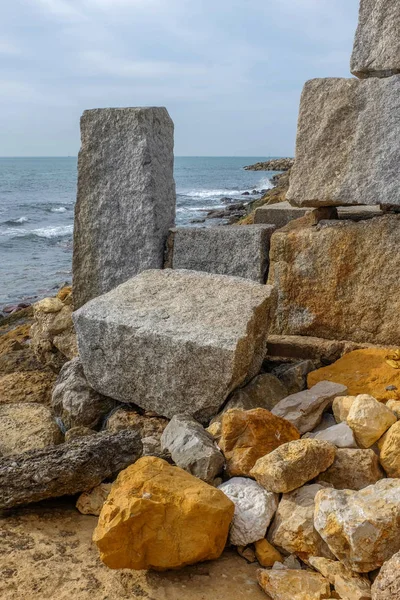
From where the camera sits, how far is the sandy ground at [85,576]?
2.25 m

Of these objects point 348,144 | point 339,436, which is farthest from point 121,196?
point 339,436

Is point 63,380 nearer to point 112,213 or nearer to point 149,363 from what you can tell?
point 149,363

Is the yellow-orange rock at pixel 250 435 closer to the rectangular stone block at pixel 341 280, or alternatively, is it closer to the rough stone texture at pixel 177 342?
the rough stone texture at pixel 177 342

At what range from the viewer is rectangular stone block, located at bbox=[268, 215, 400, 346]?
3604mm

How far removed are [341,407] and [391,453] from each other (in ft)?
1.31

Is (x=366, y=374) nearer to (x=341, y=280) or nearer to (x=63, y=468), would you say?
(x=341, y=280)

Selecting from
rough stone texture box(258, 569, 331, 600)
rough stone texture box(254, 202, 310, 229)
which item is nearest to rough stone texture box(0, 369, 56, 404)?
rough stone texture box(254, 202, 310, 229)

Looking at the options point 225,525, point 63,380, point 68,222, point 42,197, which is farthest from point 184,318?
point 42,197

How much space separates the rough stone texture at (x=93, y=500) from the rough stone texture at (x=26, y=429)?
62cm

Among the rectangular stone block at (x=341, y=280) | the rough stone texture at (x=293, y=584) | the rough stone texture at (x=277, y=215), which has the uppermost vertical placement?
the rough stone texture at (x=277, y=215)

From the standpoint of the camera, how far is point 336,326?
3805 millimetres

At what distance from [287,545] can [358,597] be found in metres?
0.37

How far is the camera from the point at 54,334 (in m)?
4.90

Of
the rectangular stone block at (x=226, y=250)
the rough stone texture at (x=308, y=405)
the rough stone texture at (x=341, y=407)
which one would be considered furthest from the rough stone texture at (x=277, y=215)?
the rough stone texture at (x=341, y=407)
